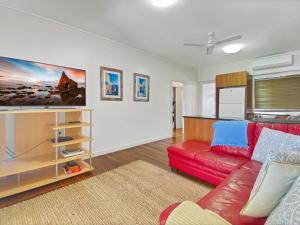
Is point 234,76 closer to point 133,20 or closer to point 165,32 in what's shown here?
point 165,32

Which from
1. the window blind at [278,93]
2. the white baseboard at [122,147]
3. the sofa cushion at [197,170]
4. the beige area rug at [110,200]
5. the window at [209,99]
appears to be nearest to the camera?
the beige area rug at [110,200]

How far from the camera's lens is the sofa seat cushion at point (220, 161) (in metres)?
1.92

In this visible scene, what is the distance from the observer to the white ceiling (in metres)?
2.30

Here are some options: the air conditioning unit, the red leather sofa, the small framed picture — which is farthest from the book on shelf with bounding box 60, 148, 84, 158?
the air conditioning unit

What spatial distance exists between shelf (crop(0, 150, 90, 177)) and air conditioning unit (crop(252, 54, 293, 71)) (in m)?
5.35

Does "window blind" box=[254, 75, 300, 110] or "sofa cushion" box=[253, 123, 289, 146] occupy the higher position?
"window blind" box=[254, 75, 300, 110]

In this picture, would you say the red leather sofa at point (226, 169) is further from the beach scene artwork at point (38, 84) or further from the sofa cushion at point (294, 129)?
the beach scene artwork at point (38, 84)

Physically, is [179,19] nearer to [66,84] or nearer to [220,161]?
[66,84]

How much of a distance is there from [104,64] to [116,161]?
2.09 metres

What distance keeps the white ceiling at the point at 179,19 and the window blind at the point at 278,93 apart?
109 centimetres

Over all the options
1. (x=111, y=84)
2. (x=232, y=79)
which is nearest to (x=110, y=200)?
(x=111, y=84)

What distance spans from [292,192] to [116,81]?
3473mm

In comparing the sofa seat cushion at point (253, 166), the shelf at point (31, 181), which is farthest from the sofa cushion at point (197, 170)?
the shelf at point (31, 181)

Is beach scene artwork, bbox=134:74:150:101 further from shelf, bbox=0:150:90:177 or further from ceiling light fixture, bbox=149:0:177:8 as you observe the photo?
shelf, bbox=0:150:90:177
